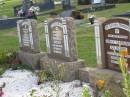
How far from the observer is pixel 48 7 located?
126ft

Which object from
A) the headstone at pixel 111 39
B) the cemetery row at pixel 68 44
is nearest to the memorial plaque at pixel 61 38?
the cemetery row at pixel 68 44

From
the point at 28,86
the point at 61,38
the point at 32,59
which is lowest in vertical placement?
the point at 28,86

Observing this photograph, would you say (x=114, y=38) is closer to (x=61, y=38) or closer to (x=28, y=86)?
(x=61, y=38)

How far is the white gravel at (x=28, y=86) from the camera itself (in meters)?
8.99

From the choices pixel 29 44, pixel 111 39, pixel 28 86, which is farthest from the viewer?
pixel 29 44

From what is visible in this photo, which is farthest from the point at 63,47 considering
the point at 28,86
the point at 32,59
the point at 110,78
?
the point at 110,78

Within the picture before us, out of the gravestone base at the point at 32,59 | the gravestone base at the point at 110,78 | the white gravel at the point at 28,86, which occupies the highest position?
the gravestone base at the point at 110,78

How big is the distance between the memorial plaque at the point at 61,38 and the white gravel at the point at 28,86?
0.71 metres

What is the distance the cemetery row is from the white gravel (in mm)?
403

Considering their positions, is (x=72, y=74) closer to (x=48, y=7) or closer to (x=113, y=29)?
(x=113, y=29)

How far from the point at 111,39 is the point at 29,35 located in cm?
442

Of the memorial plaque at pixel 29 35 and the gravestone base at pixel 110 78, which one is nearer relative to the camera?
the gravestone base at pixel 110 78

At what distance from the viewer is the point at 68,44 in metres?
9.95

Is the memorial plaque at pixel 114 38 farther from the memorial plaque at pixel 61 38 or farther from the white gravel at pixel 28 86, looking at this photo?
the memorial plaque at pixel 61 38
